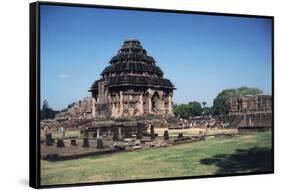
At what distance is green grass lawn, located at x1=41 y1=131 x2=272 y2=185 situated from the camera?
328 inches

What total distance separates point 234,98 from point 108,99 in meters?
1.75

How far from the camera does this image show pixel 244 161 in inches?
371

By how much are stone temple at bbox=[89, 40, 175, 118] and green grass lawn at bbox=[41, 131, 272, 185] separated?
0.50m

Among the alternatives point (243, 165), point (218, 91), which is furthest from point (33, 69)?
point (243, 165)

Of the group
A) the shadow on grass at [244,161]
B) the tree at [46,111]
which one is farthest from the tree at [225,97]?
the tree at [46,111]

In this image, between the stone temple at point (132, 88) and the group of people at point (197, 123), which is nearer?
the stone temple at point (132, 88)

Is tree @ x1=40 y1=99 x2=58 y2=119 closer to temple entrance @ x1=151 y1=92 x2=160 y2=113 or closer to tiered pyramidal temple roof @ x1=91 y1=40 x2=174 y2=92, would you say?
tiered pyramidal temple roof @ x1=91 y1=40 x2=174 y2=92

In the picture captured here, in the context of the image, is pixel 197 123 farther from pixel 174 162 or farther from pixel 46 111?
pixel 46 111

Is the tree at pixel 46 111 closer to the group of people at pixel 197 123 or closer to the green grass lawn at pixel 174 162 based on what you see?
the green grass lawn at pixel 174 162

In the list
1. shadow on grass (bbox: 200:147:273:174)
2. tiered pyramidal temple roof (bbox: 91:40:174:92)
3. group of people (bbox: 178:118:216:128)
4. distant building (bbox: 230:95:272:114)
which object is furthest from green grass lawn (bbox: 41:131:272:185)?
tiered pyramidal temple roof (bbox: 91:40:174:92)

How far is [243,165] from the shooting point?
9414mm

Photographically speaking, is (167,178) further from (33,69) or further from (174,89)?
(33,69)

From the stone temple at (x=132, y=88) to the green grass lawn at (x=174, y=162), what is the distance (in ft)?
1.65

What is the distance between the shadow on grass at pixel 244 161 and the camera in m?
9.25
